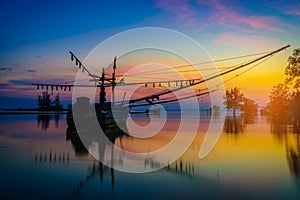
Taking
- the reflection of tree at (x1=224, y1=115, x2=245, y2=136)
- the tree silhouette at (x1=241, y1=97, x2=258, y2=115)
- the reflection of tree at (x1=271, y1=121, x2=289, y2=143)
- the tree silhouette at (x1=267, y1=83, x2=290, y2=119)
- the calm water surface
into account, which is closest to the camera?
the calm water surface

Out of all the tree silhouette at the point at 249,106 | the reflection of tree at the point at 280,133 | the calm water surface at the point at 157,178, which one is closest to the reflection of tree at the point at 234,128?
the reflection of tree at the point at 280,133

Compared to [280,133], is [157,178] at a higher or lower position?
lower

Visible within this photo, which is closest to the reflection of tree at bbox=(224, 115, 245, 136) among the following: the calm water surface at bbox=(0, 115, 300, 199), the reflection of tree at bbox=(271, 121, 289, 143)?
the reflection of tree at bbox=(271, 121, 289, 143)

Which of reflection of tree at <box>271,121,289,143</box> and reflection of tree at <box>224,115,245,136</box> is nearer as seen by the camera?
reflection of tree at <box>271,121,289,143</box>

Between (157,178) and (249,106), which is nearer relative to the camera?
(157,178)

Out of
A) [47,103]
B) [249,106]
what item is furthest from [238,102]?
[47,103]

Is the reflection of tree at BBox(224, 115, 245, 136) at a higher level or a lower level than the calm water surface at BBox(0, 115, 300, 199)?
higher

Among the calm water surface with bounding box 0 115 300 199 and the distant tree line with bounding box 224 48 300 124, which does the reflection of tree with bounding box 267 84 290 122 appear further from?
the calm water surface with bounding box 0 115 300 199

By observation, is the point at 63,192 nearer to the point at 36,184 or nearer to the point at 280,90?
the point at 36,184

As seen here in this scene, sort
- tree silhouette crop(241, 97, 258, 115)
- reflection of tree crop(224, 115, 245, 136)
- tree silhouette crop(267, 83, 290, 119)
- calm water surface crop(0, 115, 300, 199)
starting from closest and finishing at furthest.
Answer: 1. calm water surface crop(0, 115, 300, 199)
2. reflection of tree crop(224, 115, 245, 136)
3. tree silhouette crop(267, 83, 290, 119)
4. tree silhouette crop(241, 97, 258, 115)

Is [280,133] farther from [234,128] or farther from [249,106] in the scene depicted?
[249,106]

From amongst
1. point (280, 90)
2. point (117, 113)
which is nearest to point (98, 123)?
point (117, 113)

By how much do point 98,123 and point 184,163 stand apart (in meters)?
18.5

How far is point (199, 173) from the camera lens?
11992 mm
